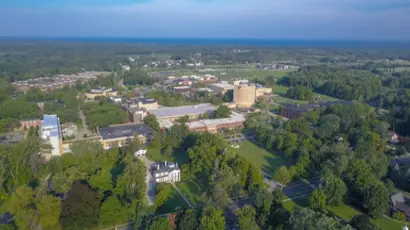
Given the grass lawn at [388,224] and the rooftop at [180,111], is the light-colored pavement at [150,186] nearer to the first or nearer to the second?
the grass lawn at [388,224]

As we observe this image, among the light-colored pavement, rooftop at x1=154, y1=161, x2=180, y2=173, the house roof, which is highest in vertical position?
rooftop at x1=154, y1=161, x2=180, y2=173

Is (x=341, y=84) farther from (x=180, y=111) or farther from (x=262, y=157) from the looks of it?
(x=262, y=157)

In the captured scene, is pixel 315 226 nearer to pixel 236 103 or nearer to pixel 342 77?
pixel 236 103

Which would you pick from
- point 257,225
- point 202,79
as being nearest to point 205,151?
point 257,225

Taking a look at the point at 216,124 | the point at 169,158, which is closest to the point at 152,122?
the point at 216,124

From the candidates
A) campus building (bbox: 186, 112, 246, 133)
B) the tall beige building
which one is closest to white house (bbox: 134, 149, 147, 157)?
campus building (bbox: 186, 112, 246, 133)

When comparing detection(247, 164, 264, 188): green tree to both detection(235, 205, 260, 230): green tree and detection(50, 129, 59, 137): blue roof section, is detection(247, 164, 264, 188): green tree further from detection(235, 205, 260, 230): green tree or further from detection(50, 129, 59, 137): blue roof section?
detection(50, 129, 59, 137): blue roof section
